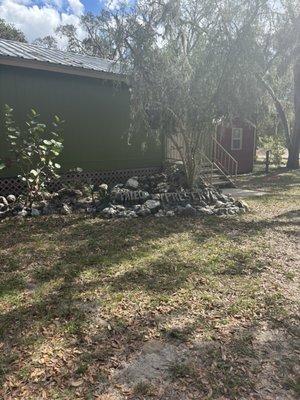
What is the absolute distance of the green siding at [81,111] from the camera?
869 cm

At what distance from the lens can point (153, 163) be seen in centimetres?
1191

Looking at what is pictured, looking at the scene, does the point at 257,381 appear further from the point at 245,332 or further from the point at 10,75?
the point at 10,75

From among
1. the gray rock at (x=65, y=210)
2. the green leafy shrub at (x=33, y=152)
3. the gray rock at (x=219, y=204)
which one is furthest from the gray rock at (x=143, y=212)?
the green leafy shrub at (x=33, y=152)

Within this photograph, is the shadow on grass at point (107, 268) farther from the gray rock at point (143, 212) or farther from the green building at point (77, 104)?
the green building at point (77, 104)

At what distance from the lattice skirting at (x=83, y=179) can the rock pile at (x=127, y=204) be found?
23.5 inches

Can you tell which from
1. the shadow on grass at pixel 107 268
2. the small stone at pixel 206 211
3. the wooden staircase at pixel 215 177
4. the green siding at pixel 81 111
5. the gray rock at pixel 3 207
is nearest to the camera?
the shadow on grass at pixel 107 268

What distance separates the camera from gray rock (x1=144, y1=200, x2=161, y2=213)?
7.90 meters

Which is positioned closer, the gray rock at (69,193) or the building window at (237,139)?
the gray rock at (69,193)

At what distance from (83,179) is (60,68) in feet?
9.43

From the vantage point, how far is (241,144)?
17.1 m

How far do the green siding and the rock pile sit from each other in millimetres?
1390

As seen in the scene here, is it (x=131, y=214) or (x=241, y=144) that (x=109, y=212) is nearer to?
(x=131, y=214)

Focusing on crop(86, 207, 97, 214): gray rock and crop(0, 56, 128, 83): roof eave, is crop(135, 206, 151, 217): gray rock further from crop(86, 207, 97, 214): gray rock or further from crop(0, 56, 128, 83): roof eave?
crop(0, 56, 128, 83): roof eave

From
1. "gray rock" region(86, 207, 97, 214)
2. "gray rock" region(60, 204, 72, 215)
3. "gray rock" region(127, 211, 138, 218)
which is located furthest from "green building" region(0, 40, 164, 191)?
"gray rock" region(127, 211, 138, 218)
